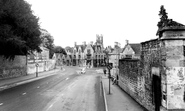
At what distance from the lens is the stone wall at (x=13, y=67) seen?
92.1 ft

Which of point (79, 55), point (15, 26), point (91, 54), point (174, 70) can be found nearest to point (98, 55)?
point (91, 54)

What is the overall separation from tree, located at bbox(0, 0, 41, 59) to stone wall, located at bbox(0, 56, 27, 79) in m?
1.38

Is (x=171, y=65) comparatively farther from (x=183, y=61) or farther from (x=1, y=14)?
(x=1, y=14)

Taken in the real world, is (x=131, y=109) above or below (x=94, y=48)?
below

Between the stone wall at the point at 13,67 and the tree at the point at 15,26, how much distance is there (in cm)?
138

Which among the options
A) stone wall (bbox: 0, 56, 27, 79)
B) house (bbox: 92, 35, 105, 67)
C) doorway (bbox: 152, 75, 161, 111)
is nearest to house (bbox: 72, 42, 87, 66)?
house (bbox: 92, 35, 105, 67)

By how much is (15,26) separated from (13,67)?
8.80 metres

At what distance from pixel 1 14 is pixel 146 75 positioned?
21.0 m

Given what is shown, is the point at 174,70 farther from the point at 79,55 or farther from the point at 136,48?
the point at 79,55

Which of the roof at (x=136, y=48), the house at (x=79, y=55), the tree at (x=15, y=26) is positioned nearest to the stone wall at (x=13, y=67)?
the tree at (x=15, y=26)

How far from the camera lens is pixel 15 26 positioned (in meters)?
26.1

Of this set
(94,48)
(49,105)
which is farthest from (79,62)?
(49,105)

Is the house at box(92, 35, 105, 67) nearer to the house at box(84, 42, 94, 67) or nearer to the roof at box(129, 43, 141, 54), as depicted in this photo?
the house at box(84, 42, 94, 67)

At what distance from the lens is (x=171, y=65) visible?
719 cm
